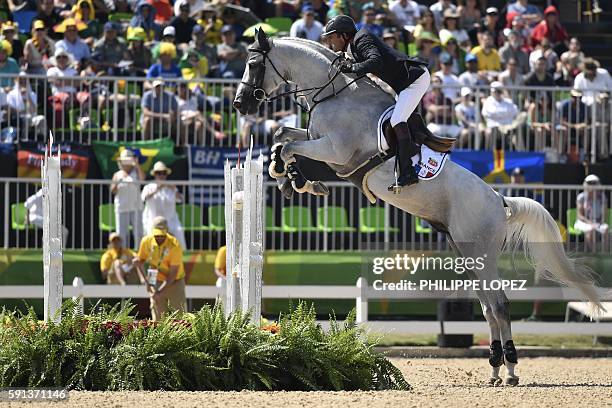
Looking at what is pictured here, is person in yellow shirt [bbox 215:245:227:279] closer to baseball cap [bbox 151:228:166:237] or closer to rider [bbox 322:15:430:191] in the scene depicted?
Answer: baseball cap [bbox 151:228:166:237]

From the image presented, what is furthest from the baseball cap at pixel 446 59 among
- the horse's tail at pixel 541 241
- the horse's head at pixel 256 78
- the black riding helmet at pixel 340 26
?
the black riding helmet at pixel 340 26

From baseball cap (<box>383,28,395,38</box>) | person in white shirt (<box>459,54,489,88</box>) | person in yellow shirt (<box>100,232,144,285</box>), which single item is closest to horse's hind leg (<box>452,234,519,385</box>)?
person in yellow shirt (<box>100,232,144,285</box>)

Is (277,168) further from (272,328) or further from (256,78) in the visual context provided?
(272,328)

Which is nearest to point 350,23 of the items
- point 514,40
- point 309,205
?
point 309,205

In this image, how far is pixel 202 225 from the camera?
50.4 ft

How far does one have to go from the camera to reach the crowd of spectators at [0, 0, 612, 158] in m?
16.6

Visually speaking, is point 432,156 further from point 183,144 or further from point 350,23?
point 183,144

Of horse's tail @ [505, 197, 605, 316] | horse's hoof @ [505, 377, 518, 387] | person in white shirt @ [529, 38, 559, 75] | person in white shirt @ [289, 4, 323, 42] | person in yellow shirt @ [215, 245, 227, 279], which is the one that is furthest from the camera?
person in white shirt @ [529, 38, 559, 75]

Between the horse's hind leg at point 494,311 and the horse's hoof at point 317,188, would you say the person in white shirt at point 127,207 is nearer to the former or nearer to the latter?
the horse's hoof at point 317,188

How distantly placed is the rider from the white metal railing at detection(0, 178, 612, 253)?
5000 mm

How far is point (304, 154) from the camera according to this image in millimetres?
10016

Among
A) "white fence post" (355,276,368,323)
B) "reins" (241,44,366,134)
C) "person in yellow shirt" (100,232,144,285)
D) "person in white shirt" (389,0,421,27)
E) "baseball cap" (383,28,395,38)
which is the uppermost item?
"person in white shirt" (389,0,421,27)

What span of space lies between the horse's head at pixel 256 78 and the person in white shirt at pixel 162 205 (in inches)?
186

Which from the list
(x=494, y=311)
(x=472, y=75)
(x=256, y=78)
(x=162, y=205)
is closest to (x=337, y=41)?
(x=256, y=78)
